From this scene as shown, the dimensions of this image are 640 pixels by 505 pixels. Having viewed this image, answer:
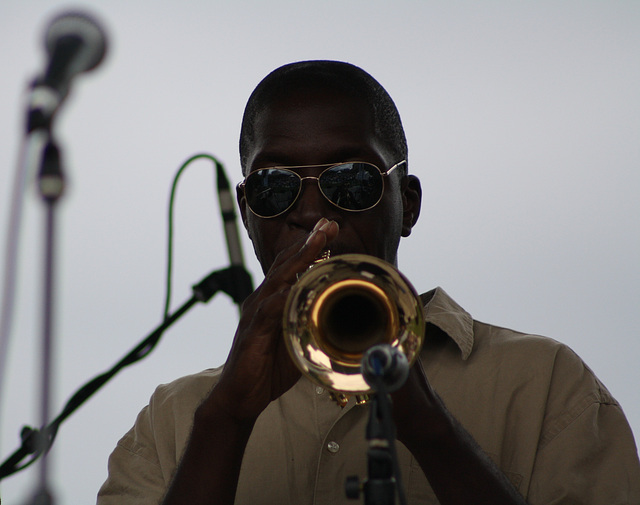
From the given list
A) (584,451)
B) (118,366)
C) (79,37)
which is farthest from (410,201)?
(79,37)

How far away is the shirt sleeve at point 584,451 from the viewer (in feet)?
9.29

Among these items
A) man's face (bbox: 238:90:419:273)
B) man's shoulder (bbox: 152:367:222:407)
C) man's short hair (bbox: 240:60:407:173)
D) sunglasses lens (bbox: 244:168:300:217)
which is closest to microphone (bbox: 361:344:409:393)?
man's face (bbox: 238:90:419:273)

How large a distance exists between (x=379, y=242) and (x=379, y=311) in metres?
0.71

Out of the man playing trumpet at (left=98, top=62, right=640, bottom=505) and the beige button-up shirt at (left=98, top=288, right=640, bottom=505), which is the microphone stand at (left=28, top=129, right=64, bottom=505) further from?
the beige button-up shirt at (left=98, top=288, right=640, bottom=505)

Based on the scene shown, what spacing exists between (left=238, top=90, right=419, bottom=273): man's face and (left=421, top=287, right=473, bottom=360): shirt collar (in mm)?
248

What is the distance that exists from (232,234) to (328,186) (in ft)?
1.70

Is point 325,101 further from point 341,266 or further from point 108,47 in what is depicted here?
point 108,47

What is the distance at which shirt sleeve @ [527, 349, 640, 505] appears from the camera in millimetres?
2830

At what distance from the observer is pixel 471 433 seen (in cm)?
315

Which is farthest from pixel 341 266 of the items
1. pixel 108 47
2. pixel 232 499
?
pixel 108 47

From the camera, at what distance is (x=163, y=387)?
3.66 m

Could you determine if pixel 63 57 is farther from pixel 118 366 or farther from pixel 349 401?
pixel 349 401

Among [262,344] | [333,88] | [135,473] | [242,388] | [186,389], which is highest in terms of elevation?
[333,88]

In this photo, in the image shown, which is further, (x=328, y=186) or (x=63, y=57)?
(x=328, y=186)
